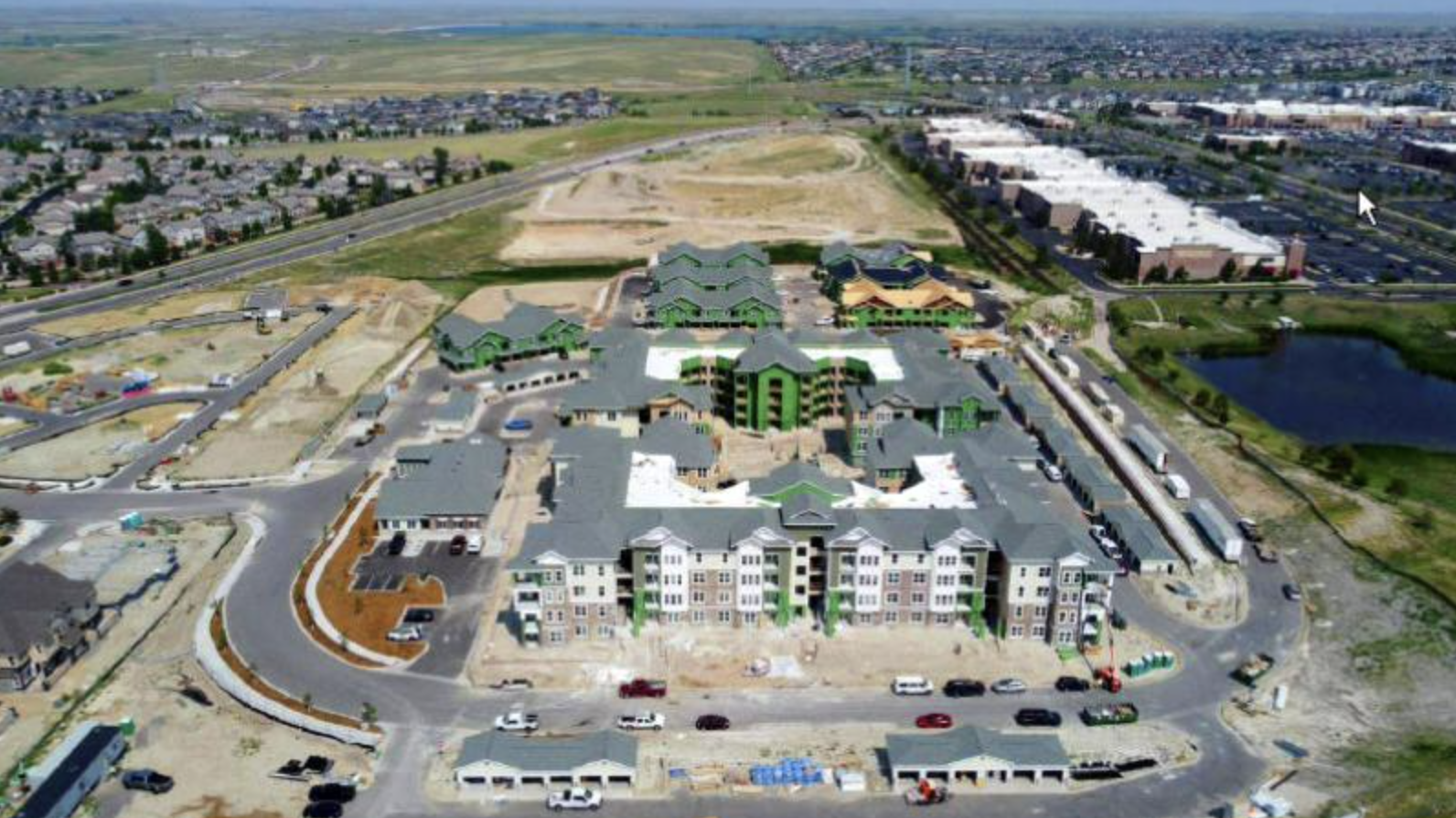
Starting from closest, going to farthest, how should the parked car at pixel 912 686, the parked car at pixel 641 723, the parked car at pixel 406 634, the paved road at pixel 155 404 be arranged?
the parked car at pixel 641 723, the parked car at pixel 912 686, the parked car at pixel 406 634, the paved road at pixel 155 404

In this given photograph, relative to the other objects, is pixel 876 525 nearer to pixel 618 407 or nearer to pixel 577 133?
pixel 618 407

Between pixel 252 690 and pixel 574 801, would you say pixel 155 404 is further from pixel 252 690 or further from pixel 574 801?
pixel 574 801

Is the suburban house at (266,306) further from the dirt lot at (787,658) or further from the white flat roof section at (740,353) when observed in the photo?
the dirt lot at (787,658)

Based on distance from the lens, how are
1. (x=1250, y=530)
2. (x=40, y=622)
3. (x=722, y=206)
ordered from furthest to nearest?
(x=722, y=206) → (x=1250, y=530) → (x=40, y=622)

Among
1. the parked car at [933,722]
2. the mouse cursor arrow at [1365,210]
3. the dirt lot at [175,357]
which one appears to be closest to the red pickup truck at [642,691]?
the parked car at [933,722]

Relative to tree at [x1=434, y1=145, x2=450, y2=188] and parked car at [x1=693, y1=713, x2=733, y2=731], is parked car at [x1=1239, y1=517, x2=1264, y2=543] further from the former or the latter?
tree at [x1=434, y1=145, x2=450, y2=188]

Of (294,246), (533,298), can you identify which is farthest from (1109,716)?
(294,246)

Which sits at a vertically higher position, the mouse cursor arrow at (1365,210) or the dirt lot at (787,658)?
the mouse cursor arrow at (1365,210)

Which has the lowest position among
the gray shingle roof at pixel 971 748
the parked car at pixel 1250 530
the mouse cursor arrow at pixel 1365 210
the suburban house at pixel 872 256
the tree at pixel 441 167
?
the gray shingle roof at pixel 971 748
